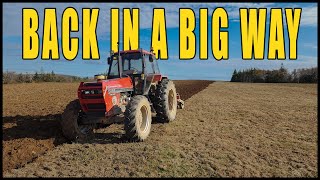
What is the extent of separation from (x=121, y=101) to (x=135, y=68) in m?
1.50

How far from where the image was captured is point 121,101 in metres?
8.92

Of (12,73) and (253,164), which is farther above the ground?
(12,73)

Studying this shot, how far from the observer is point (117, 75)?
9578 mm

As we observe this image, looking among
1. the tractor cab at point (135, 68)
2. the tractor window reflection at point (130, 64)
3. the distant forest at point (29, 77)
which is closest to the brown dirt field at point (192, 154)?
the tractor cab at point (135, 68)

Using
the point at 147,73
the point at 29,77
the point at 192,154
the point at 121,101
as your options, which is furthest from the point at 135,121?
the point at 29,77

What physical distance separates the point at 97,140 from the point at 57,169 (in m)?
2.17

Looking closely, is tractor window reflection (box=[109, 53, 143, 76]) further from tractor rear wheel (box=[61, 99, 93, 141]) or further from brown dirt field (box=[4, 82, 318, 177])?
tractor rear wheel (box=[61, 99, 93, 141])

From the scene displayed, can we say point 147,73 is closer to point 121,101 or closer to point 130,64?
point 130,64

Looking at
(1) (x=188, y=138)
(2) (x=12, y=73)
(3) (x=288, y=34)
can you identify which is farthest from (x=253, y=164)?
(2) (x=12, y=73)

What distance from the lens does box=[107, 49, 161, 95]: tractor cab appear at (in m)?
9.74

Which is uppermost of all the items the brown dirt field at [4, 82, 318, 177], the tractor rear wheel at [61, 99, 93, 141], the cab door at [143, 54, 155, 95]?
the cab door at [143, 54, 155, 95]

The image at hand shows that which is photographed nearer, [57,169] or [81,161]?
[57,169]

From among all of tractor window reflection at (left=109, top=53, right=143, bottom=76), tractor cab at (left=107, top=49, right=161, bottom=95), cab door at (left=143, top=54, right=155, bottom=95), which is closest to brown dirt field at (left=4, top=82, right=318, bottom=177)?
cab door at (left=143, top=54, right=155, bottom=95)

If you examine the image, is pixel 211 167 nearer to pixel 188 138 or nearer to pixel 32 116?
pixel 188 138
